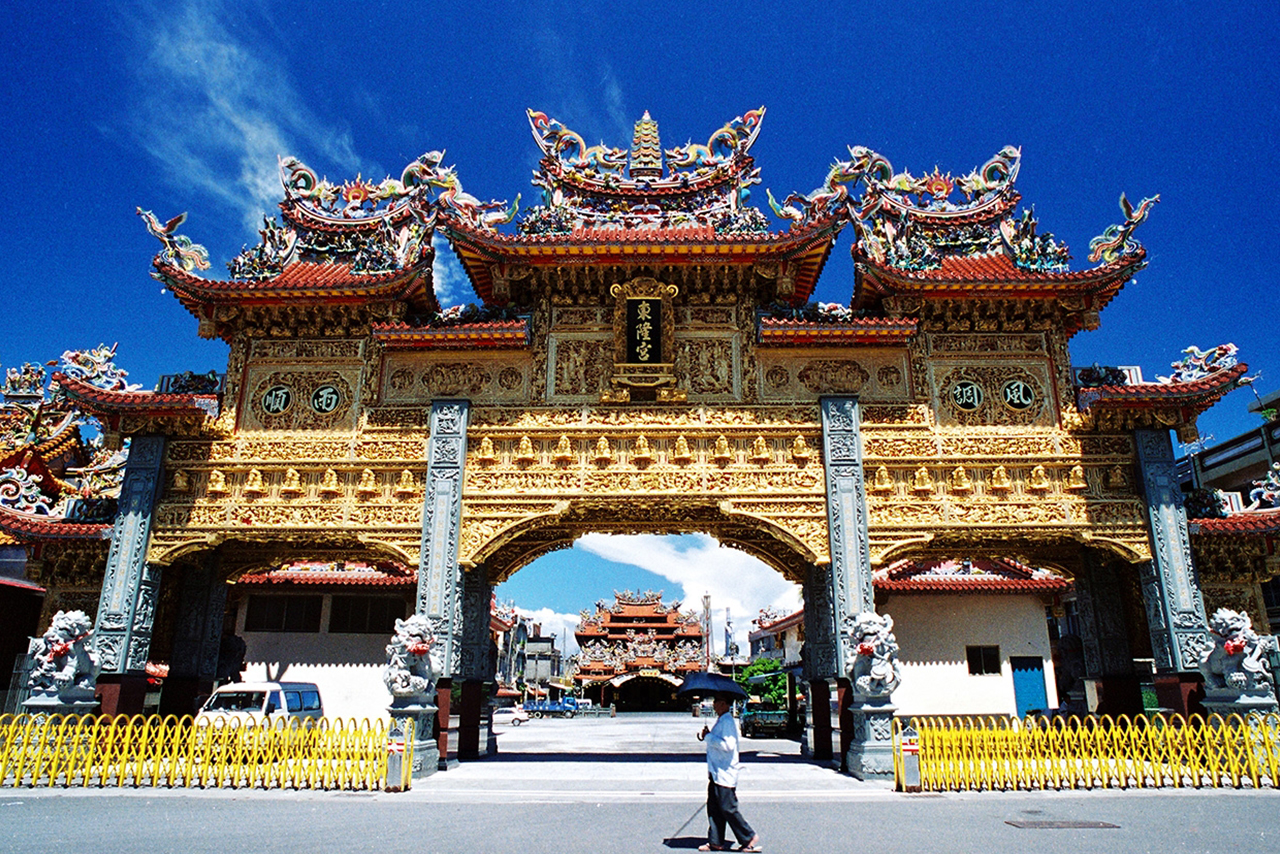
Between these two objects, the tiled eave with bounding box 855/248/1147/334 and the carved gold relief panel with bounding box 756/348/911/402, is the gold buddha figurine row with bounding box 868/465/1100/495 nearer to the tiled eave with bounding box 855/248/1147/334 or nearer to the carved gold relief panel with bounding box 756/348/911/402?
the carved gold relief panel with bounding box 756/348/911/402

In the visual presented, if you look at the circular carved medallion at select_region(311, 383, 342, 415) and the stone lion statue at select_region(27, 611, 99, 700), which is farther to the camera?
the circular carved medallion at select_region(311, 383, 342, 415)

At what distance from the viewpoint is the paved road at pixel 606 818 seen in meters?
6.77

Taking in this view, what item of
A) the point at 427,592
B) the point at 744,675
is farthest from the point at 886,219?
the point at 744,675

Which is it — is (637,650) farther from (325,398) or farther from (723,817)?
(723,817)

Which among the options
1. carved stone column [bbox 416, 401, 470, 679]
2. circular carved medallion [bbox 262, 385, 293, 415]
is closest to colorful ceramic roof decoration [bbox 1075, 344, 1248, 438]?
carved stone column [bbox 416, 401, 470, 679]

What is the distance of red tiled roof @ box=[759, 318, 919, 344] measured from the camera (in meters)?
14.0

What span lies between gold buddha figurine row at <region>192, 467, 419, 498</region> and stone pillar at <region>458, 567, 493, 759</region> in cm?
197

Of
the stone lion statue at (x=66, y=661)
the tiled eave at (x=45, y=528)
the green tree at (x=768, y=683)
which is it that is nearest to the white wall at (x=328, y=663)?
the tiled eave at (x=45, y=528)

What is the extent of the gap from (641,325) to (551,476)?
3.19 meters

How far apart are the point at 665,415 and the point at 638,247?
118 inches

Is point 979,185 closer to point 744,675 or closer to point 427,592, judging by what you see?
point 427,592

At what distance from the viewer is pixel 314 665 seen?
69.2ft

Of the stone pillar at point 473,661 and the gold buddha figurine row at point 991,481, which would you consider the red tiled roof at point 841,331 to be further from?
the stone pillar at point 473,661

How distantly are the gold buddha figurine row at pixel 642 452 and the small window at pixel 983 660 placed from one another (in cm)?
1029
